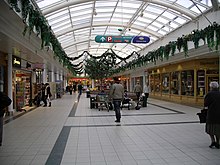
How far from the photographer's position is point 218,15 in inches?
464

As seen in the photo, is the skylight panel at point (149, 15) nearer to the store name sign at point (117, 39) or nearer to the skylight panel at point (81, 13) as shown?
the skylight panel at point (81, 13)

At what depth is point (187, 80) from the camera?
16.5 m

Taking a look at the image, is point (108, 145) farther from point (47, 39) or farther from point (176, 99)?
point (176, 99)

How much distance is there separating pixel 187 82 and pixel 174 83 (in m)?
2.24

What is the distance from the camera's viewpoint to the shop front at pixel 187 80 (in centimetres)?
1470

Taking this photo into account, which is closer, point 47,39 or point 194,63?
point 47,39

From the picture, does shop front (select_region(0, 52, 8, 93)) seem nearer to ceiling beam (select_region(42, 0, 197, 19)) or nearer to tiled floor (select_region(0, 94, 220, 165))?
tiled floor (select_region(0, 94, 220, 165))

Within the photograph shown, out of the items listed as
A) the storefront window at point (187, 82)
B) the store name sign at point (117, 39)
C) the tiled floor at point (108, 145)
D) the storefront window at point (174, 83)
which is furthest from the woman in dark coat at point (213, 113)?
the storefront window at point (174, 83)

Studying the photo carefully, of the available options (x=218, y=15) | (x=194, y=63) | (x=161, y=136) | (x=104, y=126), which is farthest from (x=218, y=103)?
(x=194, y=63)

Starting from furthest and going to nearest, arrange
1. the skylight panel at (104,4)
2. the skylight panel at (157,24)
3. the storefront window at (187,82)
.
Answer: the skylight panel at (157,24)
the skylight panel at (104,4)
the storefront window at (187,82)

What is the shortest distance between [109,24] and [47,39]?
1429 cm

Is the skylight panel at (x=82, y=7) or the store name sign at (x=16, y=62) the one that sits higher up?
the skylight panel at (x=82, y=7)

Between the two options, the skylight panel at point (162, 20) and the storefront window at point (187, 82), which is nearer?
the storefront window at point (187, 82)

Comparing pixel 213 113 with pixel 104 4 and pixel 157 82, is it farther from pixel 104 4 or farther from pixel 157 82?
pixel 157 82
